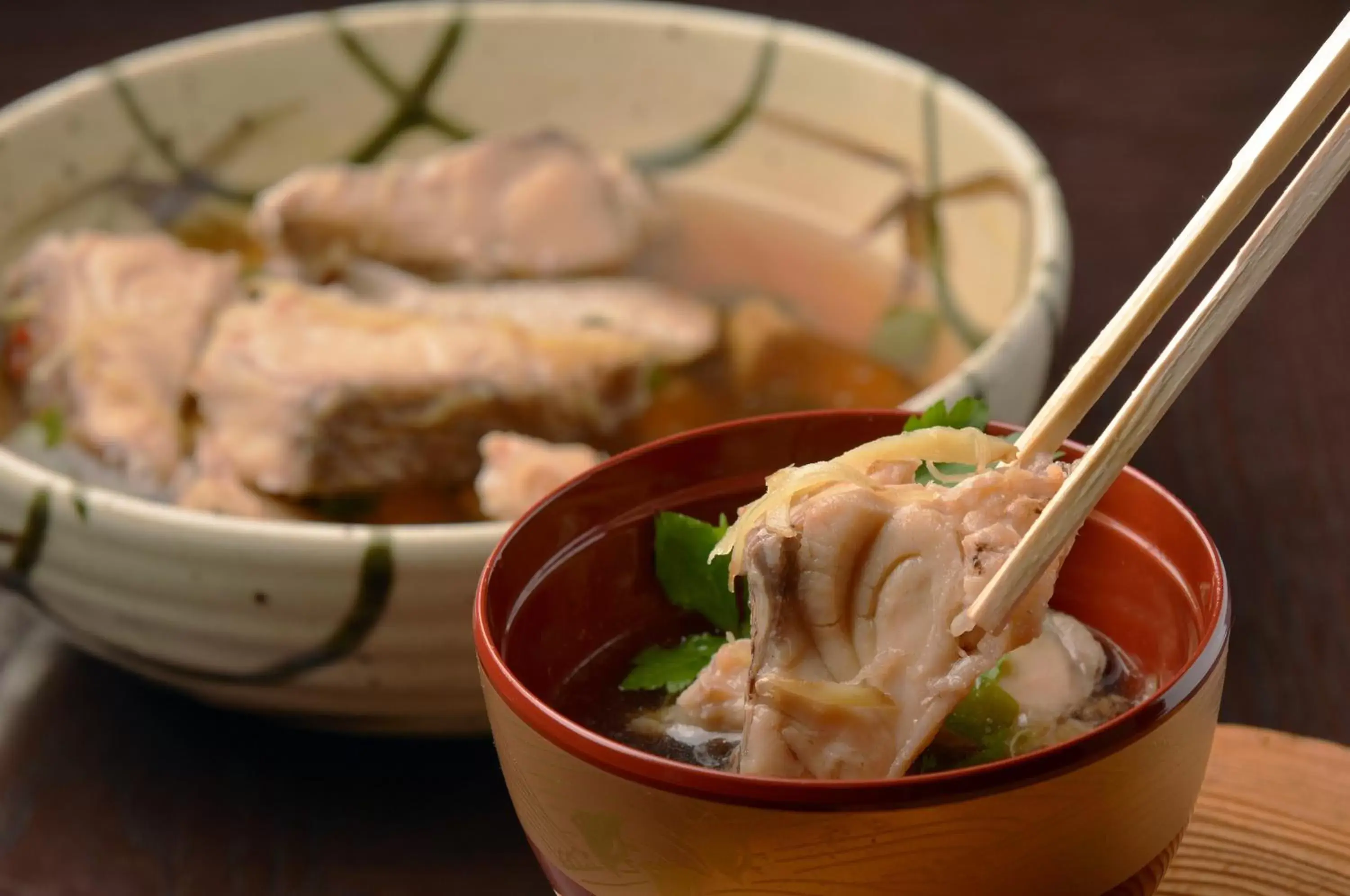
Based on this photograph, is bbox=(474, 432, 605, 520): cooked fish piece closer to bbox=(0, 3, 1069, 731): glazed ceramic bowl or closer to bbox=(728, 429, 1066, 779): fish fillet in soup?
bbox=(0, 3, 1069, 731): glazed ceramic bowl

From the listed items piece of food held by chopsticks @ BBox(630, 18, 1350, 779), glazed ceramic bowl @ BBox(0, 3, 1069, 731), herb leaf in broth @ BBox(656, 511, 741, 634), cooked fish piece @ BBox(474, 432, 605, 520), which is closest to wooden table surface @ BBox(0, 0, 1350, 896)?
glazed ceramic bowl @ BBox(0, 3, 1069, 731)

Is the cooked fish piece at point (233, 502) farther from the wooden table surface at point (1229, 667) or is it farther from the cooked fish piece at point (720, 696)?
the cooked fish piece at point (720, 696)

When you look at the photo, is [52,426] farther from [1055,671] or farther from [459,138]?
[1055,671]

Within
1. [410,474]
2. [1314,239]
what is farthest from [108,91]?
[1314,239]

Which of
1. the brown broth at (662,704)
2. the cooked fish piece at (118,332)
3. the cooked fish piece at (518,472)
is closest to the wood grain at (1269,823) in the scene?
the brown broth at (662,704)

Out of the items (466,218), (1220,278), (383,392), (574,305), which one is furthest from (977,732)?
(466,218)

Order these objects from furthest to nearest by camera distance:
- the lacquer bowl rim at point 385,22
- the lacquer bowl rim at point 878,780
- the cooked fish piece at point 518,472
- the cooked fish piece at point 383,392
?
the cooked fish piece at point 383,392
the cooked fish piece at point 518,472
the lacquer bowl rim at point 385,22
the lacquer bowl rim at point 878,780
